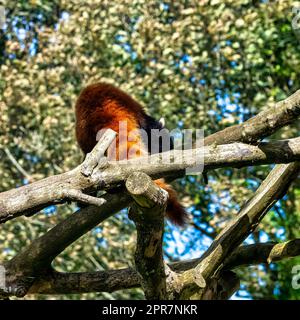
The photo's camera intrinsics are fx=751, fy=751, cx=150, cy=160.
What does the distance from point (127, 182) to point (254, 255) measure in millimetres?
1150

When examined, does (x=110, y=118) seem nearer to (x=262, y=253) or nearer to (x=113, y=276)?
(x=113, y=276)

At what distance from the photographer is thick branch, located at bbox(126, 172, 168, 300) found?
9.55ft

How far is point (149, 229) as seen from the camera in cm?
308

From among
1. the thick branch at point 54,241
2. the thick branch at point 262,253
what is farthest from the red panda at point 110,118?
the thick branch at point 54,241

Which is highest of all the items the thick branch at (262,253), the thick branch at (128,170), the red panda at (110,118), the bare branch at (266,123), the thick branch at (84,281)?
the red panda at (110,118)

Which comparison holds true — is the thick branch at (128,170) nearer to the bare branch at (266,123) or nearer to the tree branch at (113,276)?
the bare branch at (266,123)

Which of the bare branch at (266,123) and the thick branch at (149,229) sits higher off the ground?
the bare branch at (266,123)

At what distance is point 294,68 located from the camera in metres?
7.11

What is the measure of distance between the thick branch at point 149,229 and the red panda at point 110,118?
78 cm

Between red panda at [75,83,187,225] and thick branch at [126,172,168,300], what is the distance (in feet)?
2.56

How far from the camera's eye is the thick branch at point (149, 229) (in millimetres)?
2912

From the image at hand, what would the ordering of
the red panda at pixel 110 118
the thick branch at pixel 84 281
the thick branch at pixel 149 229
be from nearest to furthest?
the thick branch at pixel 149 229 → the thick branch at pixel 84 281 → the red panda at pixel 110 118

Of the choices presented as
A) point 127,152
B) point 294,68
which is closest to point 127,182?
point 127,152
